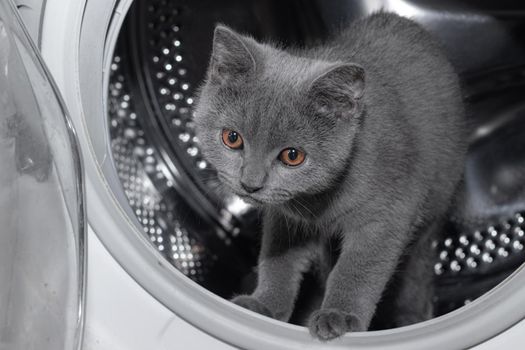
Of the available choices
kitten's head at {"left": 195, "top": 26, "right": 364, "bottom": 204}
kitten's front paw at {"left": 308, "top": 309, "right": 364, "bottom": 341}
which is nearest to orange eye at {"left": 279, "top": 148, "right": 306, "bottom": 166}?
kitten's head at {"left": 195, "top": 26, "right": 364, "bottom": 204}

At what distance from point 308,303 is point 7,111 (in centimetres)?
86

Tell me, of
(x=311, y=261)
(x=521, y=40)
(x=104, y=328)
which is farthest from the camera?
(x=521, y=40)

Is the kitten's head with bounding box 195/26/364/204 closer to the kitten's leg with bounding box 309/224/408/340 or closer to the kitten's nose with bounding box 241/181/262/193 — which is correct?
the kitten's nose with bounding box 241/181/262/193

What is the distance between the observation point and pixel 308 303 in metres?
1.73

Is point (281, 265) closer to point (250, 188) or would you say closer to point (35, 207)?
point (250, 188)

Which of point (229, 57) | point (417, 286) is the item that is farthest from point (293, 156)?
point (417, 286)

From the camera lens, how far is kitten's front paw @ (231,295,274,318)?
142 cm

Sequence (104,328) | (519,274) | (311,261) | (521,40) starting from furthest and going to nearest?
(521,40) → (311,261) → (104,328) → (519,274)

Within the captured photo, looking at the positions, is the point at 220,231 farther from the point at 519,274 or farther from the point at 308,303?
the point at 519,274

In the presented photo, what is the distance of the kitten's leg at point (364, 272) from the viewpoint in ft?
4.49

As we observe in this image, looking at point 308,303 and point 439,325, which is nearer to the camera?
point 439,325

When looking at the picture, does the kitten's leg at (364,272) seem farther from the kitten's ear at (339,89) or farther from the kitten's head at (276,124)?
the kitten's ear at (339,89)

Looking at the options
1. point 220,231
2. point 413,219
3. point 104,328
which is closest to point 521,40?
point 413,219

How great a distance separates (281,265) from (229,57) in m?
0.48
